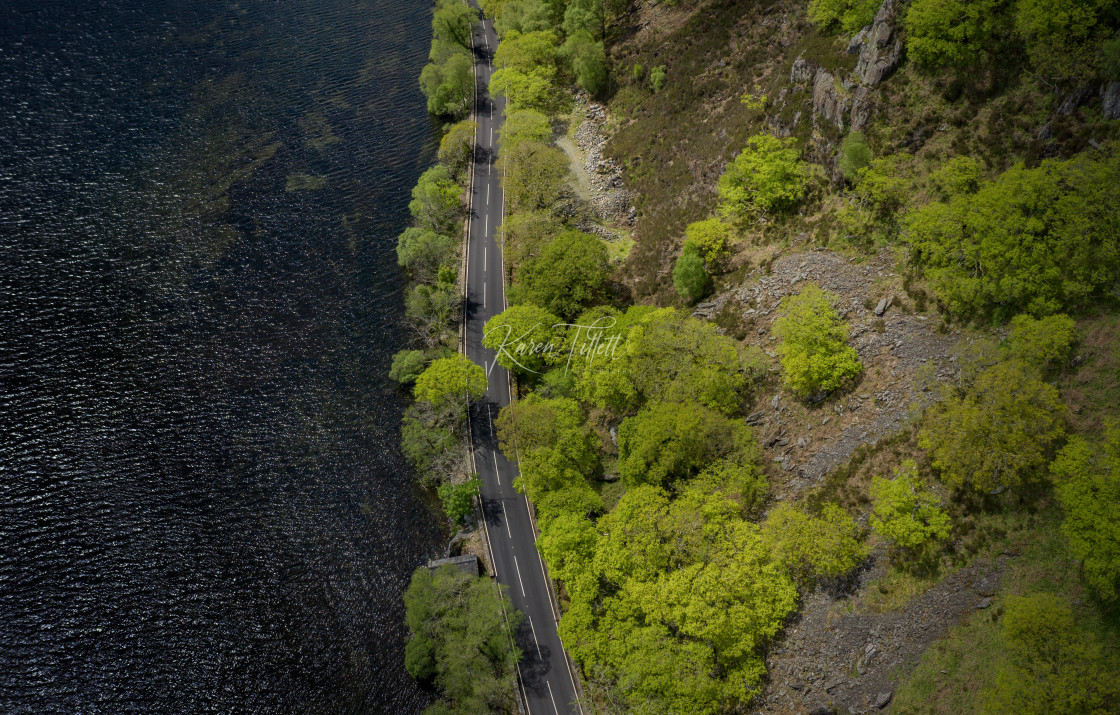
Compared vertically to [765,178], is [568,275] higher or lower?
lower

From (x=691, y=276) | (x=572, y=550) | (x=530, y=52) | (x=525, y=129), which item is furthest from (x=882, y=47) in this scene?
(x=530, y=52)

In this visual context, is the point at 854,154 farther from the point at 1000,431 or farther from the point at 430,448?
the point at 430,448

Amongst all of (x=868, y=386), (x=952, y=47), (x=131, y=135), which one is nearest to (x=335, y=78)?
(x=131, y=135)

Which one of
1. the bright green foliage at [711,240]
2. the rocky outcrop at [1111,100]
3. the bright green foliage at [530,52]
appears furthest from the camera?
the bright green foliage at [530,52]

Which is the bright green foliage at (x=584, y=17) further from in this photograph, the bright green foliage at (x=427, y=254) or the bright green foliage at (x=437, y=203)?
the bright green foliage at (x=427, y=254)

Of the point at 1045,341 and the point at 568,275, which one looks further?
the point at 568,275

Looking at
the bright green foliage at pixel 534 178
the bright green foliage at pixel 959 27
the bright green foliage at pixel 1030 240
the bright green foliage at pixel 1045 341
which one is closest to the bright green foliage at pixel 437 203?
the bright green foliage at pixel 534 178

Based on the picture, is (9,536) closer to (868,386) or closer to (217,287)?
(217,287)

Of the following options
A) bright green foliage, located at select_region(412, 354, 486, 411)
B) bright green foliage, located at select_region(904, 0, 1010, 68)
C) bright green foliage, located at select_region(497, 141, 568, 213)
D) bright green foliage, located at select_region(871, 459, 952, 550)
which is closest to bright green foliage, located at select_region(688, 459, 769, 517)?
bright green foliage, located at select_region(871, 459, 952, 550)

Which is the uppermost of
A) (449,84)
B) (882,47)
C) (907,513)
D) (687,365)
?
(449,84)
